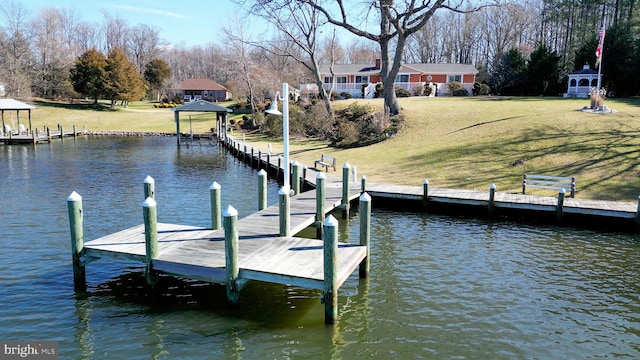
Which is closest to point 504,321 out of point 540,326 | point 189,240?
point 540,326

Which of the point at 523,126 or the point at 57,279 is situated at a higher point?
the point at 523,126

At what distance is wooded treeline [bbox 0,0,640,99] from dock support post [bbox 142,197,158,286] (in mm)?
29320

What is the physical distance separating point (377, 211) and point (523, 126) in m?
15.0

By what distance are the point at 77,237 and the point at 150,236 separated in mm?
1864

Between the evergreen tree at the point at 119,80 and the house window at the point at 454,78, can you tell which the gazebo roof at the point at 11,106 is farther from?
the house window at the point at 454,78

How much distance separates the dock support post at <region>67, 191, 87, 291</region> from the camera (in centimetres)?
1012

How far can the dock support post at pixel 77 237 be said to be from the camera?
10117 millimetres

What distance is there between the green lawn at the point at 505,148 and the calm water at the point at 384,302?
5.34 metres

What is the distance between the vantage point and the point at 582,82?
4516cm

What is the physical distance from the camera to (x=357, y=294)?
1069 centimetres

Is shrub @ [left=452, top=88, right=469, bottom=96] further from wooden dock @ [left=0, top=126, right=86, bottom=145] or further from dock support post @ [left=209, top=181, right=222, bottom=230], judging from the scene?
dock support post @ [left=209, top=181, right=222, bottom=230]

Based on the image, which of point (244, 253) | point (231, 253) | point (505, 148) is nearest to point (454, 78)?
point (505, 148)

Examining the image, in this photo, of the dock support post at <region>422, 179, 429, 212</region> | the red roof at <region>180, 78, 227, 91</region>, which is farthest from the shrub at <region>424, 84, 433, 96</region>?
the red roof at <region>180, 78, 227, 91</region>

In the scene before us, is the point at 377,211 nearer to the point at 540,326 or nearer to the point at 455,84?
the point at 540,326
